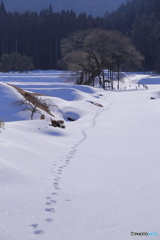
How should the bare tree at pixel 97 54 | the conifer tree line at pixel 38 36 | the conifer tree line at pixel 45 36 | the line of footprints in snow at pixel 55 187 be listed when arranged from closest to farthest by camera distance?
1. the line of footprints in snow at pixel 55 187
2. the bare tree at pixel 97 54
3. the conifer tree line at pixel 45 36
4. the conifer tree line at pixel 38 36

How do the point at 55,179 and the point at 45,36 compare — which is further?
the point at 45,36

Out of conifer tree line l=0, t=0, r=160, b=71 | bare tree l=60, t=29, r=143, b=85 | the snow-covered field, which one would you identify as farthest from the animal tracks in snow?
conifer tree line l=0, t=0, r=160, b=71

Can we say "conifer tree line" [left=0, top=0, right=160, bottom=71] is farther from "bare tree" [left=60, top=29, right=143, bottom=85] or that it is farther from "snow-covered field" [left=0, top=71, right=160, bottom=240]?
"snow-covered field" [left=0, top=71, right=160, bottom=240]

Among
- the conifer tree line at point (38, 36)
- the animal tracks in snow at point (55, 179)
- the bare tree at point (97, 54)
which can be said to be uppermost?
the conifer tree line at point (38, 36)

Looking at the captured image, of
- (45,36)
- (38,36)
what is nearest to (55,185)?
(38,36)

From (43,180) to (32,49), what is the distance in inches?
3305

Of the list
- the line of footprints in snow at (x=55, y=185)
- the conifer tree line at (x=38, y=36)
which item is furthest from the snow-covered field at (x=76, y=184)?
the conifer tree line at (x=38, y=36)

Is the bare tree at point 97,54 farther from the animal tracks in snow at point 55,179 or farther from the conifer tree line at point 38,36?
the conifer tree line at point 38,36

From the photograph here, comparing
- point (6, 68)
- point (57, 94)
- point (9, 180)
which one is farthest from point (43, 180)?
point (6, 68)

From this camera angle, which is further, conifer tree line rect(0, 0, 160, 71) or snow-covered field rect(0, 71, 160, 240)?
conifer tree line rect(0, 0, 160, 71)

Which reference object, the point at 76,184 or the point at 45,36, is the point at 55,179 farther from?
the point at 45,36

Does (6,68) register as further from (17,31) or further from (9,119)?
(9,119)

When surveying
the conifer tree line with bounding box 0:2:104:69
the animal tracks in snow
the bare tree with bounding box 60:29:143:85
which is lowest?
the animal tracks in snow

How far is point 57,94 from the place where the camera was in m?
25.9
